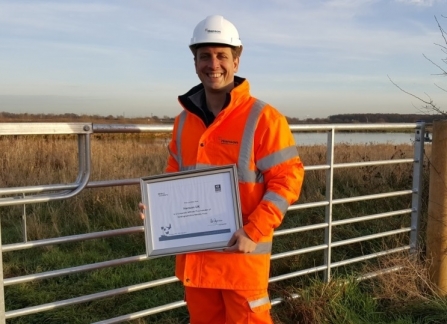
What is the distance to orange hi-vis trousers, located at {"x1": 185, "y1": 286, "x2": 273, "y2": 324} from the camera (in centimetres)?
253

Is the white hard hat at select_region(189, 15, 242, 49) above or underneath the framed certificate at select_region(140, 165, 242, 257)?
above

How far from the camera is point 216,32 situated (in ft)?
7.88

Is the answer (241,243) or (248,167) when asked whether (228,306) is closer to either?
(241,243)

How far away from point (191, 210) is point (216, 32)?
93 cm

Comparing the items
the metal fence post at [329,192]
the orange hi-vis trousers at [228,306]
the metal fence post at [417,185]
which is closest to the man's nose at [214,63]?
the orange hi-vis trousers at [228,306]

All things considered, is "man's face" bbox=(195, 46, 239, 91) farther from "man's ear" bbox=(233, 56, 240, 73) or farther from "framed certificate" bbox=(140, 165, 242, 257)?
"framed certificate" bbox=(140, 165, 242, 257)

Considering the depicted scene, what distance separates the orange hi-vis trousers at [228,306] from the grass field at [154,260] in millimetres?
1236

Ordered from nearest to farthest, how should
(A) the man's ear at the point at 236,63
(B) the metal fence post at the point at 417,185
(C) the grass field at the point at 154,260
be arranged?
(A) the man's ear at the point at 236,63 < (C) the grass field at the point at 154,260 < (B) the metal fence post at the point at 417,185

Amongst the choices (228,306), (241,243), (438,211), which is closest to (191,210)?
(241,243)

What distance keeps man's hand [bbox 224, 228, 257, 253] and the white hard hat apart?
0.97 m

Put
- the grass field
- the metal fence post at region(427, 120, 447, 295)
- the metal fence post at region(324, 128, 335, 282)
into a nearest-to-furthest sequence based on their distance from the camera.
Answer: the grass field
the metal fence post at region(324, 128, 335, 282)
the metal fence post at region(427, 120, 447, 295)

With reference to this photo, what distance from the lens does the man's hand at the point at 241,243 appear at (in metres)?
2.33

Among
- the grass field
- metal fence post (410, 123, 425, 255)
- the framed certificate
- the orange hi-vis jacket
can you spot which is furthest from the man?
metal fence post (410, 123, 425, 255)

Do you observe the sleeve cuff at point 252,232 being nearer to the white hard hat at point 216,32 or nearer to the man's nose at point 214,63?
the man's nose at point 214,63
